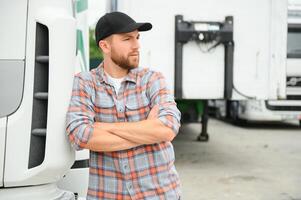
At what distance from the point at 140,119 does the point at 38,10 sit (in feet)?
2.11

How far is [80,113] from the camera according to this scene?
1972 millimetres

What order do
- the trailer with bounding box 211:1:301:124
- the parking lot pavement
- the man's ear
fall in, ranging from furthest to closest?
the trailer with bounding box 211:1:301:124 → the parking lot pavement → the man's ear

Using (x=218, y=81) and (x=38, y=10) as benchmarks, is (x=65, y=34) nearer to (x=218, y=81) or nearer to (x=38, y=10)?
(x=38, y=10)

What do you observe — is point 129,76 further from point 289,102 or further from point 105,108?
point 289,102

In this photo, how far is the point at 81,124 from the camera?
194cm

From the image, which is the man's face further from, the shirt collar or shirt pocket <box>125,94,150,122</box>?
shirt pocket <box>125,94,150,122</box>

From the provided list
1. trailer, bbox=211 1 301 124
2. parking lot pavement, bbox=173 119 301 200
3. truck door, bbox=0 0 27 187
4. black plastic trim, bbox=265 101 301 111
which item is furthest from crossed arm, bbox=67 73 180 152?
black plastic trim, bbox=265 101 301 111

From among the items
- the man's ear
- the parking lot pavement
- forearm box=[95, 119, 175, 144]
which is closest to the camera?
forearm box=[95, 119, 175, 144]

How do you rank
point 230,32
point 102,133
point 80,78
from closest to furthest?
point 102,133 → point 80,78 → point 230,32

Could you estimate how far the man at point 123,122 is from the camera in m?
1.94

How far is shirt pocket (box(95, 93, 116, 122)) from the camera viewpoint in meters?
2.00

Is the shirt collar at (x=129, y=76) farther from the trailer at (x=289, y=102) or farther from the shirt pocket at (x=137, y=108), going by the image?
the trailer at (x=289, y=102)

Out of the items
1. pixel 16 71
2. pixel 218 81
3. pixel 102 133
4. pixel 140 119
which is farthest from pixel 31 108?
pixel 218 81

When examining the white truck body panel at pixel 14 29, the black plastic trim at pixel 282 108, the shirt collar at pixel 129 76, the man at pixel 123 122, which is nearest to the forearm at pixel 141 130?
the man at pixel 123 122
